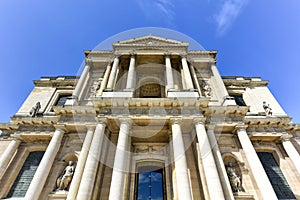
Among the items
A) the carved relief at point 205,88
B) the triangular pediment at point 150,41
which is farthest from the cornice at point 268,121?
the triangular pediment at point 150,41

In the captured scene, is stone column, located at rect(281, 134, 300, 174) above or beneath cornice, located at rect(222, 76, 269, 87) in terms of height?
beneath

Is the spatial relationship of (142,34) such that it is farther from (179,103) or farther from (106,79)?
(179,103)

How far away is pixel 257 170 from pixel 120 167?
7746mm

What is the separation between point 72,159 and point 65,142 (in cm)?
136

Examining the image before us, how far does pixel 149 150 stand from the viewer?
1306 centimetres

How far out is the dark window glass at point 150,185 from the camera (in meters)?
11.7

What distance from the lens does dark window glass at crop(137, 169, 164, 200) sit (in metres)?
11.7

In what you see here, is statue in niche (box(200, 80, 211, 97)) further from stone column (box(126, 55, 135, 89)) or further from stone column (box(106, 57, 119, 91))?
stone column (box(106, 57, 119, 91))

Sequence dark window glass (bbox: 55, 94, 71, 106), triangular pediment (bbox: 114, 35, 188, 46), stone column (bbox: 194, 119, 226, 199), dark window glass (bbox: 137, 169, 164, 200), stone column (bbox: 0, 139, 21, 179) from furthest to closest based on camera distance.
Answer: triangular pediment (bbox: 114, 35, 188, 46) → dark window glass (bbox: 55, 94, 71, 106) → stone column (bbox: 0, 139, 21, 179) → dark window glass (bbox: 137, 169, 164, 200) → stone column (bbox: 194, 119, 226, 199)

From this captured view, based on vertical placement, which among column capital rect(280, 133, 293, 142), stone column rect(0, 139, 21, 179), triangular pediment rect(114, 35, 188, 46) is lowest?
stone column rect(0, 139, 21, 179)

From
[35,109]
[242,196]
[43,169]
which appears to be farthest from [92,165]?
[35,109]

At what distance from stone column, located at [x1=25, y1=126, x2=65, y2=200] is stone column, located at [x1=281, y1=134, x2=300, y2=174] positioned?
51.1 feet

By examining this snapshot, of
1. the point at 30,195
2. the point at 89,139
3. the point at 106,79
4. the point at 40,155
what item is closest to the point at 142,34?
the point at 106,79

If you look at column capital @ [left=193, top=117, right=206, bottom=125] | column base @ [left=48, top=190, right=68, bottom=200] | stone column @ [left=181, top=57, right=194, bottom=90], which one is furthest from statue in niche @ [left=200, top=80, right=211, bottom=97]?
column base @ [left=48, top=190, right=68, bottom=200]
